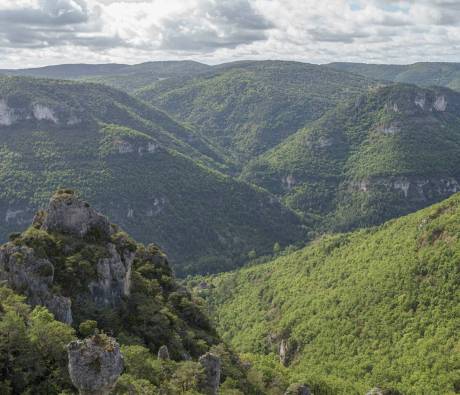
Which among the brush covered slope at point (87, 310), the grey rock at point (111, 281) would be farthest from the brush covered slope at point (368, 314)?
Result: the grey rock at point (111, 281)

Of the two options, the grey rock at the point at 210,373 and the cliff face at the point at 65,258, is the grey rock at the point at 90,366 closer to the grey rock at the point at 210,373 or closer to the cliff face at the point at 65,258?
the grey rock at the point at 210,373

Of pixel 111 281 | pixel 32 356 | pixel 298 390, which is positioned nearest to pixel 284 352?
pixel 298 390

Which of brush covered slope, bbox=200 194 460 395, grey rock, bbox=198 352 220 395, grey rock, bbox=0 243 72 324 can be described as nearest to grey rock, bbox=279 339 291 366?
brush covered slope, bbox=200 194 460 395

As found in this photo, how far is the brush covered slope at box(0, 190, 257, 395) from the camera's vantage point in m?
40.5

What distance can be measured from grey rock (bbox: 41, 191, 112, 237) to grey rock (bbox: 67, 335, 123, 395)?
35935 mm

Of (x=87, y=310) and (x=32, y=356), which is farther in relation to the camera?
(x=87, y=310)

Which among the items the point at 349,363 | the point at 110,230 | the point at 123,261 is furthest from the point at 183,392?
the point at 349,363

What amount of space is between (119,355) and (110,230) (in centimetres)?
3812

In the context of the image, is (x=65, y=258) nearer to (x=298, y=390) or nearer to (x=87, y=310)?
(x=87, y=310)

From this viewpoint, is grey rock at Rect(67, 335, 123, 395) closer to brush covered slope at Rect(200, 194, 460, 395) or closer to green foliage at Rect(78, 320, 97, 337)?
green foliage at Rect(78, 320, 97, 337)

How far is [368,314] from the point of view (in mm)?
125625

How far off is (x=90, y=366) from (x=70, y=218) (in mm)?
37623

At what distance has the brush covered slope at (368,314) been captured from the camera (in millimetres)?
99875

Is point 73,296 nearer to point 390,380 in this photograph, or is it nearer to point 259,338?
point 390,380
